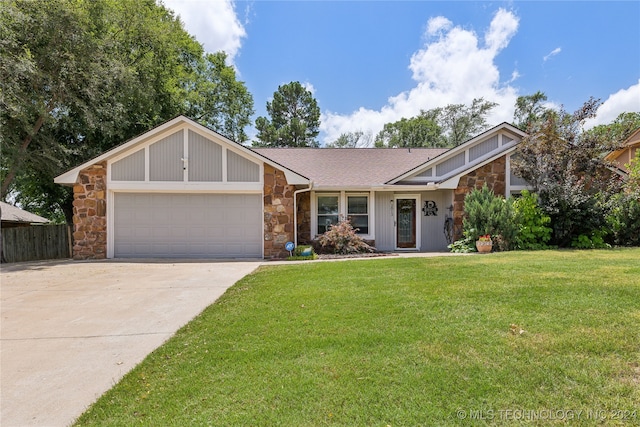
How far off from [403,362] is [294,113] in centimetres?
3328

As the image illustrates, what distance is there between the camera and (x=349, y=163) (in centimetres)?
1491

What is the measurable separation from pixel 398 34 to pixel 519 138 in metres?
7.55

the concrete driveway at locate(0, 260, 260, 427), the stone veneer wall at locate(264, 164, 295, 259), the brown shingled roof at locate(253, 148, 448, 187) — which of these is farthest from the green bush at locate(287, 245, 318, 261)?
the brown shingled roof at locate(253, 148, 448, 187)

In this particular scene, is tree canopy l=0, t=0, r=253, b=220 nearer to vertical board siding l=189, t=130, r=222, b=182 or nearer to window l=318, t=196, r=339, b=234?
vertical board siding l=189, t=130, r=222, b=182

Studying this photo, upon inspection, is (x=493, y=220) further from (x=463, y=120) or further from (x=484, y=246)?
(x=463, y=120)

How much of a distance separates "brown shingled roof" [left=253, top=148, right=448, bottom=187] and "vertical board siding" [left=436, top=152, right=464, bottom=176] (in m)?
1.60

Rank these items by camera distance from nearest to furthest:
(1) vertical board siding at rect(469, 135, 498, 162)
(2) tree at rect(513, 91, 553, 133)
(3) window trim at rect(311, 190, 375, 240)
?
1. (3) window trim at rect(311, 190, 375, 240)
2. (1) vertical board siding at rect(469, 135, 498, 162)
3. (2) tree at rect(513, 91, 553, 133)

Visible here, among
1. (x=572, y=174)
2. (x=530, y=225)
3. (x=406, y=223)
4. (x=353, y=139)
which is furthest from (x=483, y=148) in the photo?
(x=353, y=139)

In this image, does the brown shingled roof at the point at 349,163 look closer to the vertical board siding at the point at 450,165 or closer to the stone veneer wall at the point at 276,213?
the vertical board siding at the point at 450,165

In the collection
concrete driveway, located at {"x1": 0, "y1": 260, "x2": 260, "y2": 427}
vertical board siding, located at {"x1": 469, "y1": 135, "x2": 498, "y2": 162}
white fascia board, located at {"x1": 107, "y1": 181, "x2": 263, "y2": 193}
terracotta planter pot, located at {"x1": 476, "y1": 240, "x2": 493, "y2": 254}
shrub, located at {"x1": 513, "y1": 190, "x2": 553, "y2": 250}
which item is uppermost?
vertical board siding, located at {"x1": 469, "y1": 135, "x2": 498, "y2": 162}

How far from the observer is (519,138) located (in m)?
13.1

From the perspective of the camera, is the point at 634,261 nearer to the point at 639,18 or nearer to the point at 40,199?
the point at 639,18

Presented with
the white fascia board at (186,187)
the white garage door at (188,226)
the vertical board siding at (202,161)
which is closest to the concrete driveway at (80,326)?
the white garage door at (188,226)

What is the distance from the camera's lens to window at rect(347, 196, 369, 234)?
41.2ft
